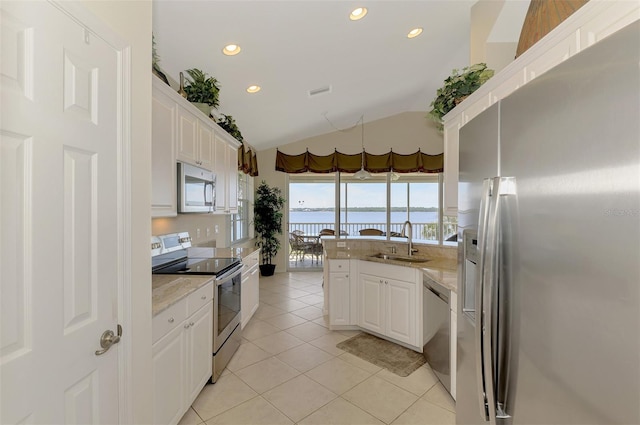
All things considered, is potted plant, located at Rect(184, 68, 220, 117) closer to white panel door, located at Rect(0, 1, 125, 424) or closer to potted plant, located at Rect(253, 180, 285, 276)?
white panel door, located at Rect(0, 1, 125, 424)

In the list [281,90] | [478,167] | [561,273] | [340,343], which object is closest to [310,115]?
[281,90]

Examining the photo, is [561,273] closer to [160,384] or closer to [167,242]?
[160,384]

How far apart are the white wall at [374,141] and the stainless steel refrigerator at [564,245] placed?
579cm

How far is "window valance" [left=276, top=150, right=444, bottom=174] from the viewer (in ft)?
22.0

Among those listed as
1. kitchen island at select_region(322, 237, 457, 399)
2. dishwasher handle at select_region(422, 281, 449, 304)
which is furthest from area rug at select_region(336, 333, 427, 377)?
dishwasher handle at select_region(422, 281, 449, 304)

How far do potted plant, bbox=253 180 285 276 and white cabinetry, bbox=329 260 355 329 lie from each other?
3180 mm

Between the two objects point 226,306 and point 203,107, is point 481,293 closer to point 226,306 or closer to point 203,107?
point 226,306

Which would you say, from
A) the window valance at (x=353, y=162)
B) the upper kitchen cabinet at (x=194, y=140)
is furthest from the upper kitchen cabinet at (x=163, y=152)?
the window valance at (x=353, y=162)

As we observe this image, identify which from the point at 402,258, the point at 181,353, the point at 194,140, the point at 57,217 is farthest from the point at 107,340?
the point at 402,258

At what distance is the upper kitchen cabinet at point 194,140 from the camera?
8.05ft

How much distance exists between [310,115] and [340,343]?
3.73 metres

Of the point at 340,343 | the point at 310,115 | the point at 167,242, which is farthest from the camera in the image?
the point at 310,115

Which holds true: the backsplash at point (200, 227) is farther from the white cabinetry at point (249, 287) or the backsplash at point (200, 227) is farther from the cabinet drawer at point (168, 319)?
the cabinet drawer at point (168, 319)

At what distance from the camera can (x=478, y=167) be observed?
122 cm
